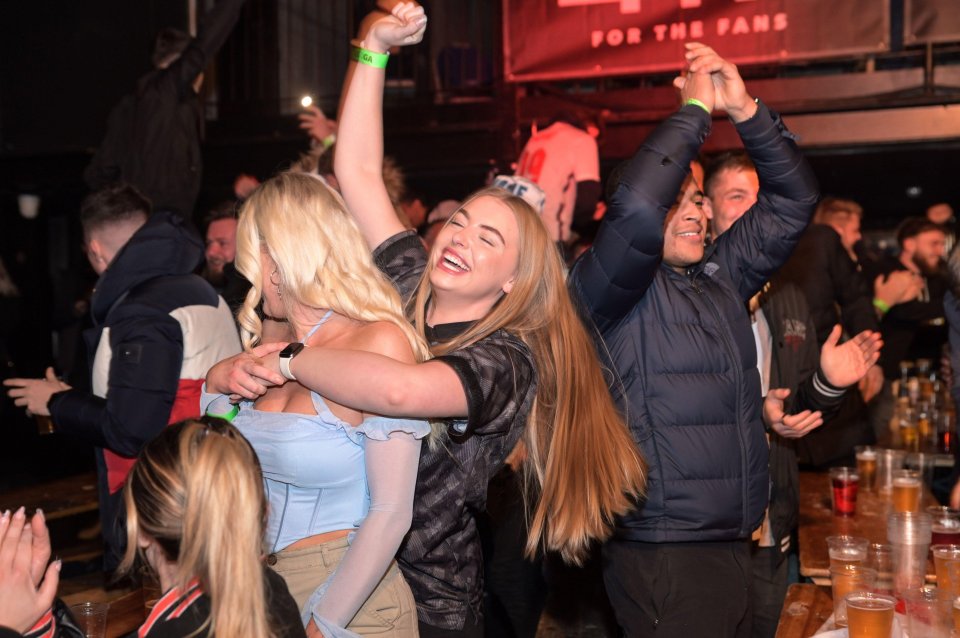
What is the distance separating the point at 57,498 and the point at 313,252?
9.71 ft

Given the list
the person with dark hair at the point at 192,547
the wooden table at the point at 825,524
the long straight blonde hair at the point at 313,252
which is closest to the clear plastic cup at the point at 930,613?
the wooden table at the point at 825,524

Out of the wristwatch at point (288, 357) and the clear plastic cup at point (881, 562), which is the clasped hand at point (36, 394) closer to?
the wristwatch at point (288, 357)

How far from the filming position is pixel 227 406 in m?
2.29

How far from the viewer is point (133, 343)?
3432 millimetres

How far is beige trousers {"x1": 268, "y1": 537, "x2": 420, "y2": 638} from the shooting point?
2.09m

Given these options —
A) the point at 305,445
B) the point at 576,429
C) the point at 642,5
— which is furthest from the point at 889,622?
the point at 642,5

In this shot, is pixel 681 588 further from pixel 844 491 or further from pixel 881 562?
pixel 844 491

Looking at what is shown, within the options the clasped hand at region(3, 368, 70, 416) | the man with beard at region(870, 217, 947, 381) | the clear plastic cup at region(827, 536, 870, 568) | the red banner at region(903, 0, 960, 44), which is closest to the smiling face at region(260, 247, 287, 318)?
the clear plastic cup at region(827, 536, 870, 568)

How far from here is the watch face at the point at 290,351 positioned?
2.09 meters

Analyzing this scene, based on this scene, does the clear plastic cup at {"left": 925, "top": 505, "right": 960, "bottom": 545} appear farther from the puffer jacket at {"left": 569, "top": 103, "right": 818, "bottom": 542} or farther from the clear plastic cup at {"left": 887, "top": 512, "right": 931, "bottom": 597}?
the puffer jacket at {"left": 569, "top": 103, "right": 818, "bottom": 542}

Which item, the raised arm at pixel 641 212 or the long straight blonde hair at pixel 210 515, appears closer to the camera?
the long straight blonde hair at pixel 210 515

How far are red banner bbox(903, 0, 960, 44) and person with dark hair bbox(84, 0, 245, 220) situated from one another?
3118 mm

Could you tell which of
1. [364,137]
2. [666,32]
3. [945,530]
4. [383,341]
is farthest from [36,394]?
[666,32]

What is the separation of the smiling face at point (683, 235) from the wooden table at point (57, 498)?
2813mm
